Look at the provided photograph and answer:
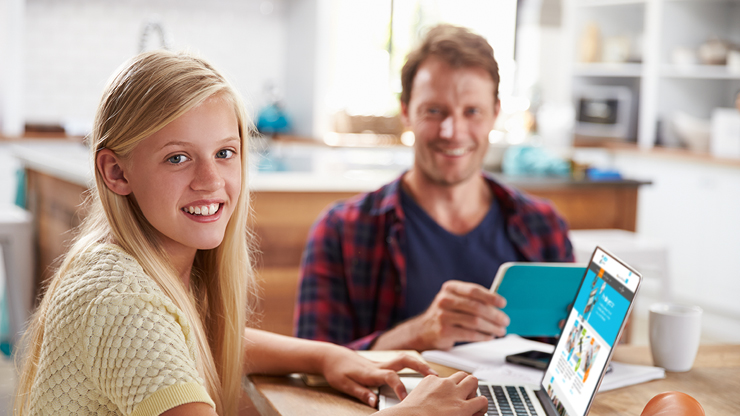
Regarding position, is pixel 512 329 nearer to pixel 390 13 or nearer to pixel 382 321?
pixel 382 321

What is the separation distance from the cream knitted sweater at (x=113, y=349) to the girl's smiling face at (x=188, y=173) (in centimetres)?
11

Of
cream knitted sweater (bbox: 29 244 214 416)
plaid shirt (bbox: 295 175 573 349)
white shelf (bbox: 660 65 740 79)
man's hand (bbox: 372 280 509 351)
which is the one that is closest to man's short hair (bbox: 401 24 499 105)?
plaid shirt (bbox: 295 175 573 349)

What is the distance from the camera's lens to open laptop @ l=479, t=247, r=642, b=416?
0.98 m

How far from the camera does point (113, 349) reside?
901 mm

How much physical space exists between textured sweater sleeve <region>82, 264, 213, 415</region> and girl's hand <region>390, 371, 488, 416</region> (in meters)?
0.27

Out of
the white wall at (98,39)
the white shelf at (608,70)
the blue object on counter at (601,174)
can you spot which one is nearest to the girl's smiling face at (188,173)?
the blue object on counter at (601,174)

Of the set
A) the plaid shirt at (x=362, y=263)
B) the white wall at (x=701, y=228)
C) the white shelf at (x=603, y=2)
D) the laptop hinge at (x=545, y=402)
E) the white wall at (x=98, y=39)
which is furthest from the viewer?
the white shelf at (x=603, y=2)

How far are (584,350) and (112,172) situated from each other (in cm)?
71

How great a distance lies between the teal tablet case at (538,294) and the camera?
1.37m

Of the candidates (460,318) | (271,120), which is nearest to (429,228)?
(460,318)

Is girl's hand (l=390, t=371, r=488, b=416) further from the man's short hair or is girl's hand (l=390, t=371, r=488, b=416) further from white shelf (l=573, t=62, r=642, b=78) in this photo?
white shelf (l=573, t=62, r=642, b=78)

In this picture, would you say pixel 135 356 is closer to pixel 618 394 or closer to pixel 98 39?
pixel 618 394

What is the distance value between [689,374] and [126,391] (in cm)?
98

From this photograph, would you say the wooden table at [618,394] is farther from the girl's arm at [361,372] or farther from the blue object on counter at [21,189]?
the blue object on counter at [21,189]
